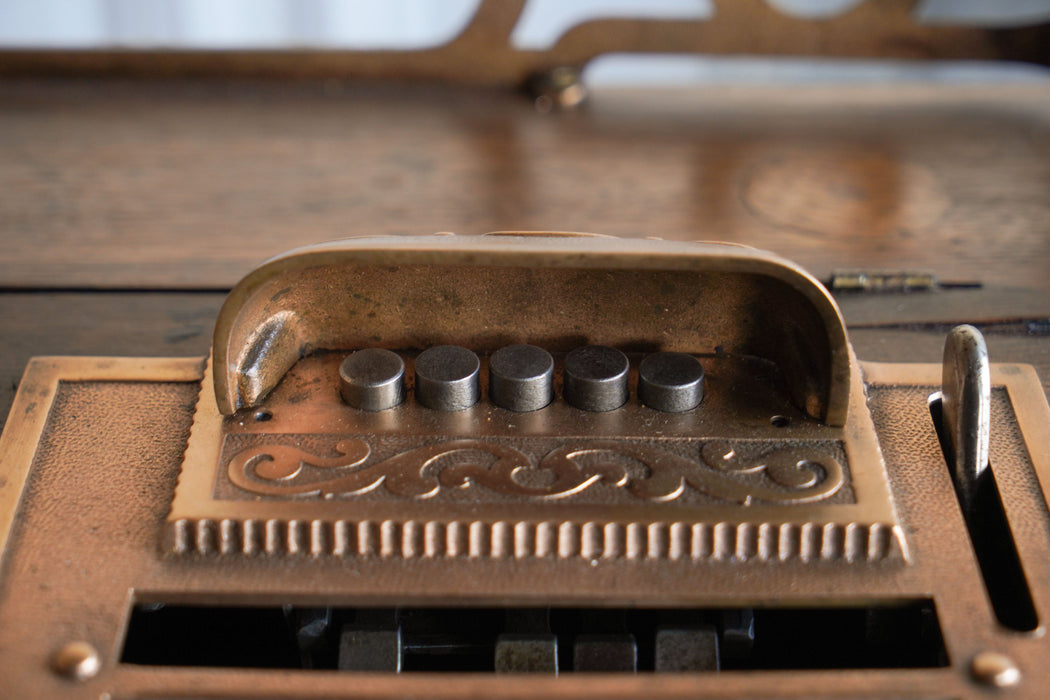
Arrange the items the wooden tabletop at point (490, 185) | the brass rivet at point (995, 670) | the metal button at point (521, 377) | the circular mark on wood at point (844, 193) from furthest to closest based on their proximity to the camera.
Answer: the circular mark on wood at point (844, 193), the wooden tabletop at point (490, 185), the metal button at point (521, 377), the brass rivet at point (995, 670)

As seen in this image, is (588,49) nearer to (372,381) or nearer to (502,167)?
(502,167)

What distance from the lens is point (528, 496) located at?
608 millimetres

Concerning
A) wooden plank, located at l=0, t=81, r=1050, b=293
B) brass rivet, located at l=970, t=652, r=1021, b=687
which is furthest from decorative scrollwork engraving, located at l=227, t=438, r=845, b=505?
wooden plank, located at l=0, t=81, r=1050, b=293

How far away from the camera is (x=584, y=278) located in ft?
2.19

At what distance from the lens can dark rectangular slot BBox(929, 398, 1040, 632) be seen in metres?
0.59

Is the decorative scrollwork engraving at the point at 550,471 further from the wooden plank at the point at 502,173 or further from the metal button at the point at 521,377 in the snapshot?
the wooden plank at the point at 502,173

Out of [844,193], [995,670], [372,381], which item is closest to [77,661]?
[372,381]

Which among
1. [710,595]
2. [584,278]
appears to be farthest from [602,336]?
[710,595]

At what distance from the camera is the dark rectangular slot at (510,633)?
0.61 metres

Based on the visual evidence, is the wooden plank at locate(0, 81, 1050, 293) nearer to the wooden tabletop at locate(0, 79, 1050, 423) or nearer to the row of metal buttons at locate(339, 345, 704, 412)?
the wooden tabletop at locate(0, 79, 1050, 423)

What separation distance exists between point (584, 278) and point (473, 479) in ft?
0.49

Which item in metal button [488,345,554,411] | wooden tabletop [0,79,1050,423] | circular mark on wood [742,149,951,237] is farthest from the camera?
circular mark on wood [742,149,951,237]

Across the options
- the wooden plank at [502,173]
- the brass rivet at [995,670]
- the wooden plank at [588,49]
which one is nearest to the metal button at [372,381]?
the wooden plank at [502,173]

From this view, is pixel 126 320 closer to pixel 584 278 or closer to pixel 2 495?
pixel 2 495
